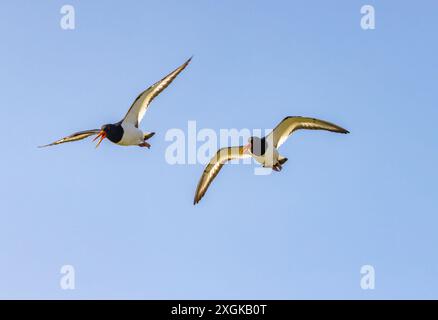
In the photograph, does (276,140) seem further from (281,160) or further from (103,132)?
(103,132)

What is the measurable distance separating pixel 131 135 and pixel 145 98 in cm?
108

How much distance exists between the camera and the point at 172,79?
2022 cm

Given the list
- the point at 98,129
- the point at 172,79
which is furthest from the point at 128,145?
the point at 172,79

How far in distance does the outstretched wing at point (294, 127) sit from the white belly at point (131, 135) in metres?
3.52

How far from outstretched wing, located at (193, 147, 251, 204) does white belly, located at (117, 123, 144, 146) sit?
2535 millimetres

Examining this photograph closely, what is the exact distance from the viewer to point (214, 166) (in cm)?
2223

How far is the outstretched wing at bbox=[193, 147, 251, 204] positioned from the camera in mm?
21641

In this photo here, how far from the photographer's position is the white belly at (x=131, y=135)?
20.3 metres

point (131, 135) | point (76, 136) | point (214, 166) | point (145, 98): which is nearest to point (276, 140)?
point (214, 166)

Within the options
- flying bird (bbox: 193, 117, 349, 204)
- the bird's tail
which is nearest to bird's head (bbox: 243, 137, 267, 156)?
flying bird (bbox: 193, 117, 349, 204)

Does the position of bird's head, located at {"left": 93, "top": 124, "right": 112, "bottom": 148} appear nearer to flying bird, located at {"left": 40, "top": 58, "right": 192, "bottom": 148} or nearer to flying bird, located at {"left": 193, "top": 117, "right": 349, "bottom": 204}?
flying bird, located at {"left": 40, "top": 58, "right": 192, "bottom": 148}
